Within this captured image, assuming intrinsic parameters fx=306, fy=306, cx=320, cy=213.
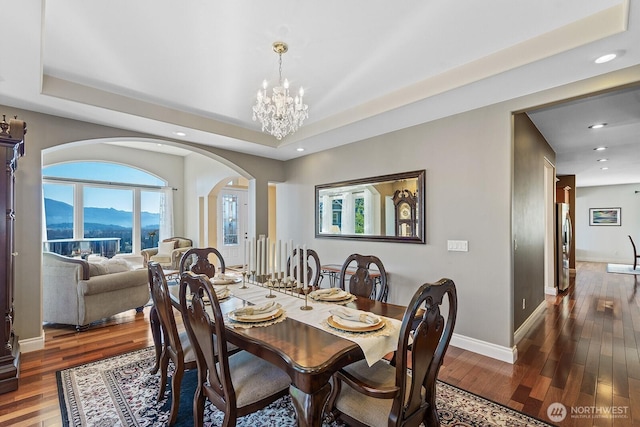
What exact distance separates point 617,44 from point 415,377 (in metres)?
2.55

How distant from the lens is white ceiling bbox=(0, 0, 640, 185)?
1.96m

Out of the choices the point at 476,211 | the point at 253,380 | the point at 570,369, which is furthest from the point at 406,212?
the point at 253,380

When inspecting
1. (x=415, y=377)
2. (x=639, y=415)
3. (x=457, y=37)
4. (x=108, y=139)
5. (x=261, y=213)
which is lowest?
(x=639, y=415)

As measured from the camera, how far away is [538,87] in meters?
2.70

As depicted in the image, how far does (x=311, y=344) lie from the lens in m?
1.53

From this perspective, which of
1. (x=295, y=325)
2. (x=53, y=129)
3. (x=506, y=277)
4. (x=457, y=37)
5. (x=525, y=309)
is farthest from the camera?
(x=525, y=309)

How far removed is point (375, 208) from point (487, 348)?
203 centimetres

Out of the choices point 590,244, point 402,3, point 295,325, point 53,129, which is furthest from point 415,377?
point 590,244

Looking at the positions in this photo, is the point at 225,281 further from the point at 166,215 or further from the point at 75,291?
the point at 166,215

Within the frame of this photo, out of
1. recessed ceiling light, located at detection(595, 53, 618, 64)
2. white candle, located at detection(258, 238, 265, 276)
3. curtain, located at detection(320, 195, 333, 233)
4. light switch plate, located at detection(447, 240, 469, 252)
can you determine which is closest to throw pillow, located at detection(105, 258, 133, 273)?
white candle, located at detection(258, 238, 265, 276)

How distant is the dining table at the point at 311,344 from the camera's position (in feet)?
4.42

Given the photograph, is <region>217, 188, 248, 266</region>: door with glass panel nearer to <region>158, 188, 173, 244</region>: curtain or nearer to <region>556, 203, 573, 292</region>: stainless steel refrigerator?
<region>158, 188, 173, 244</region>: curtain

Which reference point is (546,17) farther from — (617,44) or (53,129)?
(53,129)

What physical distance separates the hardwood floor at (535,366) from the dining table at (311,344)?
1313mm
